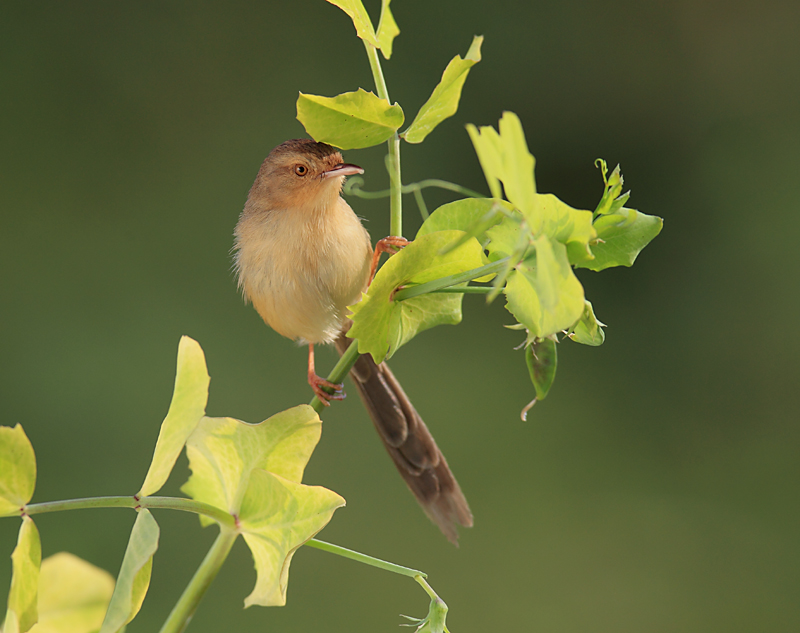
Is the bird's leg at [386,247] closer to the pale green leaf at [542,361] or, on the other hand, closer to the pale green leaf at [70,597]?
the pale green leaf at [542,361]

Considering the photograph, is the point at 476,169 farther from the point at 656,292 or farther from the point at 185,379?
the point at 185,379

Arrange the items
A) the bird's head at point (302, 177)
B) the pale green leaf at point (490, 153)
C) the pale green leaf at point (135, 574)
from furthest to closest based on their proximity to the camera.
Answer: the bird's head at point (302, 177)
the pale green leaf at point (135, 574)
the pale green leaf at point (490, 153)

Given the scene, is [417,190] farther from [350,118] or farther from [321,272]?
[321,272]

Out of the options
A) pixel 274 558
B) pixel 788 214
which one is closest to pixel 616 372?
pixel 788 214

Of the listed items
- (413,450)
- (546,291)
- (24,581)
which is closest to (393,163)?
(546,291)

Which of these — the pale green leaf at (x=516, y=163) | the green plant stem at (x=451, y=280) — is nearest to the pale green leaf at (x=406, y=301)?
the green plant stem at (x=451, y=280)

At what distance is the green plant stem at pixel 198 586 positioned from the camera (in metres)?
0.53

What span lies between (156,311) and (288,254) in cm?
243

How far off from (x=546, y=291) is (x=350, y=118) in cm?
26

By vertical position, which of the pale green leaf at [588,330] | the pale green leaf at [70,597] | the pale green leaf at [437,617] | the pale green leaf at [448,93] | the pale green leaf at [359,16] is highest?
the pale green leaf at [359,16]

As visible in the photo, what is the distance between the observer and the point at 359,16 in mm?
562

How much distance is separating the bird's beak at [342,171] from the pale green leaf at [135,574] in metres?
0.82

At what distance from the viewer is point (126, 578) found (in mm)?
Result: 485

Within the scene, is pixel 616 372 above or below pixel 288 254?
below
